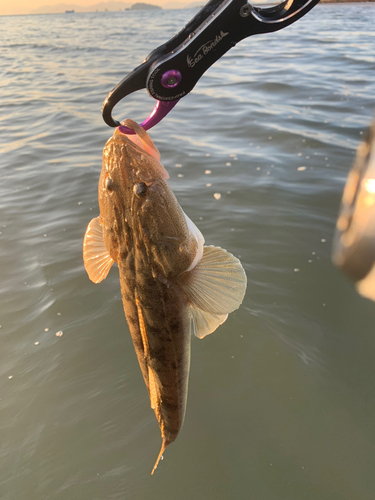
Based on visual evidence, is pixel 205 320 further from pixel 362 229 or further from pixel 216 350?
pixel 216 350

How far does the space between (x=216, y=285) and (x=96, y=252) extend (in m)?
0.72

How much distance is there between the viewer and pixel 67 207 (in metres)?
5.96

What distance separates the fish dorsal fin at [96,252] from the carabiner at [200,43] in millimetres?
702

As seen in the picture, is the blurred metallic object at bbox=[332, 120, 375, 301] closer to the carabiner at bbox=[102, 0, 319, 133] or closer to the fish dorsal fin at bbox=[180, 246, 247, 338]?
the carabiner at bbox=[102, 0, 319, 133]

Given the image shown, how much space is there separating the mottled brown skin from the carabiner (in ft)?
0.91

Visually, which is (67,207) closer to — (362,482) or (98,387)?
(98,387)

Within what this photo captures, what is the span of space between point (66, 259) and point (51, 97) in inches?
402

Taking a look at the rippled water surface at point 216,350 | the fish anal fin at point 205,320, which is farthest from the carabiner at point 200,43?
the rippled water surface at point 216,350

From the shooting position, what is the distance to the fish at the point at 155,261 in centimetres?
175

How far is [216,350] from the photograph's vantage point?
352 cm

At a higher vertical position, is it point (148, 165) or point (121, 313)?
point (148, 165)

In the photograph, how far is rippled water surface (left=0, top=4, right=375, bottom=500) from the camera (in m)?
2.76

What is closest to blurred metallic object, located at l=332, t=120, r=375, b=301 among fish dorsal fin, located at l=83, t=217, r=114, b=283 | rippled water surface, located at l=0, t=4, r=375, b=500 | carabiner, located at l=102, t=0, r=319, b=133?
carabiner, located at l=102, t=0, r=319, b=133

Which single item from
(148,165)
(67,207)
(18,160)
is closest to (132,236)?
(148,165)
